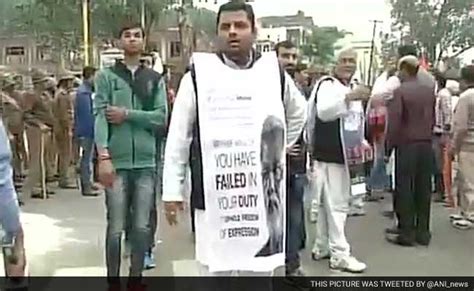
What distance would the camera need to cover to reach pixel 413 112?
6953mm

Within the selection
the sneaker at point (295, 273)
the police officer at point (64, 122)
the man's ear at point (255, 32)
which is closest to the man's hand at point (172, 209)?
the man's ear at point (255, 32)

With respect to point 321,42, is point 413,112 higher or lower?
lower

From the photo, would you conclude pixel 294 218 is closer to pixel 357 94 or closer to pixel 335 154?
pixel 335 154

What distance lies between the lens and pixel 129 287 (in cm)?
504

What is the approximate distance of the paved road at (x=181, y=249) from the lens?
6020 mm

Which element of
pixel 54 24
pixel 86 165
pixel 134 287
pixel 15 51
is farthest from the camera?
pixel 54 24

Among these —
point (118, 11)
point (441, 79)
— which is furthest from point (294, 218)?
point (441, 79)

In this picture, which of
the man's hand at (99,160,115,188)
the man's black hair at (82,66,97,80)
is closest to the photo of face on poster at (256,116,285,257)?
the man's hand at (99,160,115,188)

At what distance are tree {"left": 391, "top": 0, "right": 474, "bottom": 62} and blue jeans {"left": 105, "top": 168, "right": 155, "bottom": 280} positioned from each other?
18.0ft

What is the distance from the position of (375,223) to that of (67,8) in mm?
5251

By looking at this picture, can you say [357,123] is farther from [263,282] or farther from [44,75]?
[44,75]

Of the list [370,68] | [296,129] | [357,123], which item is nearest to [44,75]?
[370,68]

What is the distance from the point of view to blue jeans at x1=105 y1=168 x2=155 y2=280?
4793 millimetres

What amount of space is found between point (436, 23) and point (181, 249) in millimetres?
4927
